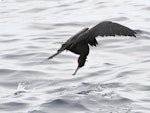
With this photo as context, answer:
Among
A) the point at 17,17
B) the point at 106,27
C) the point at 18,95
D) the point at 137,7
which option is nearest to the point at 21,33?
the point at 17,17

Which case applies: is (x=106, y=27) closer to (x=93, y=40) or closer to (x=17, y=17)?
(x=93, y=40)

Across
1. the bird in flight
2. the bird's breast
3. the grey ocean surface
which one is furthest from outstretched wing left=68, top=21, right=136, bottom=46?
the grey ocean surface

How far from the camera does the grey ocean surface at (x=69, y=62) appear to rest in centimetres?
1070

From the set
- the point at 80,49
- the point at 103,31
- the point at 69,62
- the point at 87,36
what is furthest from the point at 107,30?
the point at 69,62

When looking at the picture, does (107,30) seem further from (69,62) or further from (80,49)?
(69,62)

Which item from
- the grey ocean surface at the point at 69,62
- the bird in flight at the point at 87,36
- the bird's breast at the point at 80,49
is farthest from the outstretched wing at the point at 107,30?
the grey ocean surface at the point at 69,62

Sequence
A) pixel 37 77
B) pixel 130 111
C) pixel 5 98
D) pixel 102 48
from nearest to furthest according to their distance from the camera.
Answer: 1. pixel 130 111
2. pixel 5 98
3. pixel 37 77
4. pixel 102 48

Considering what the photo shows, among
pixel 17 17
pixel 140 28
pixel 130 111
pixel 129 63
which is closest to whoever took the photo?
pixel 130 111

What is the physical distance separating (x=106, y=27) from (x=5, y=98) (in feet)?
6.70

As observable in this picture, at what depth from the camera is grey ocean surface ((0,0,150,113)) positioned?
10.7 metres

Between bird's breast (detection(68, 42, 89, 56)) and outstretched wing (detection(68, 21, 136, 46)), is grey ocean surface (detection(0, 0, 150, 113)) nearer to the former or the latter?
bird's breast (detection(68, 42, 89, 56))

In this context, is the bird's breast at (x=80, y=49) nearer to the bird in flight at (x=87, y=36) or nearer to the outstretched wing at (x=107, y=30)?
the bird in flight at (x=87, y=36)

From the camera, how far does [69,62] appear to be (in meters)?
13.5

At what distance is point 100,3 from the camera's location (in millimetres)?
19281
